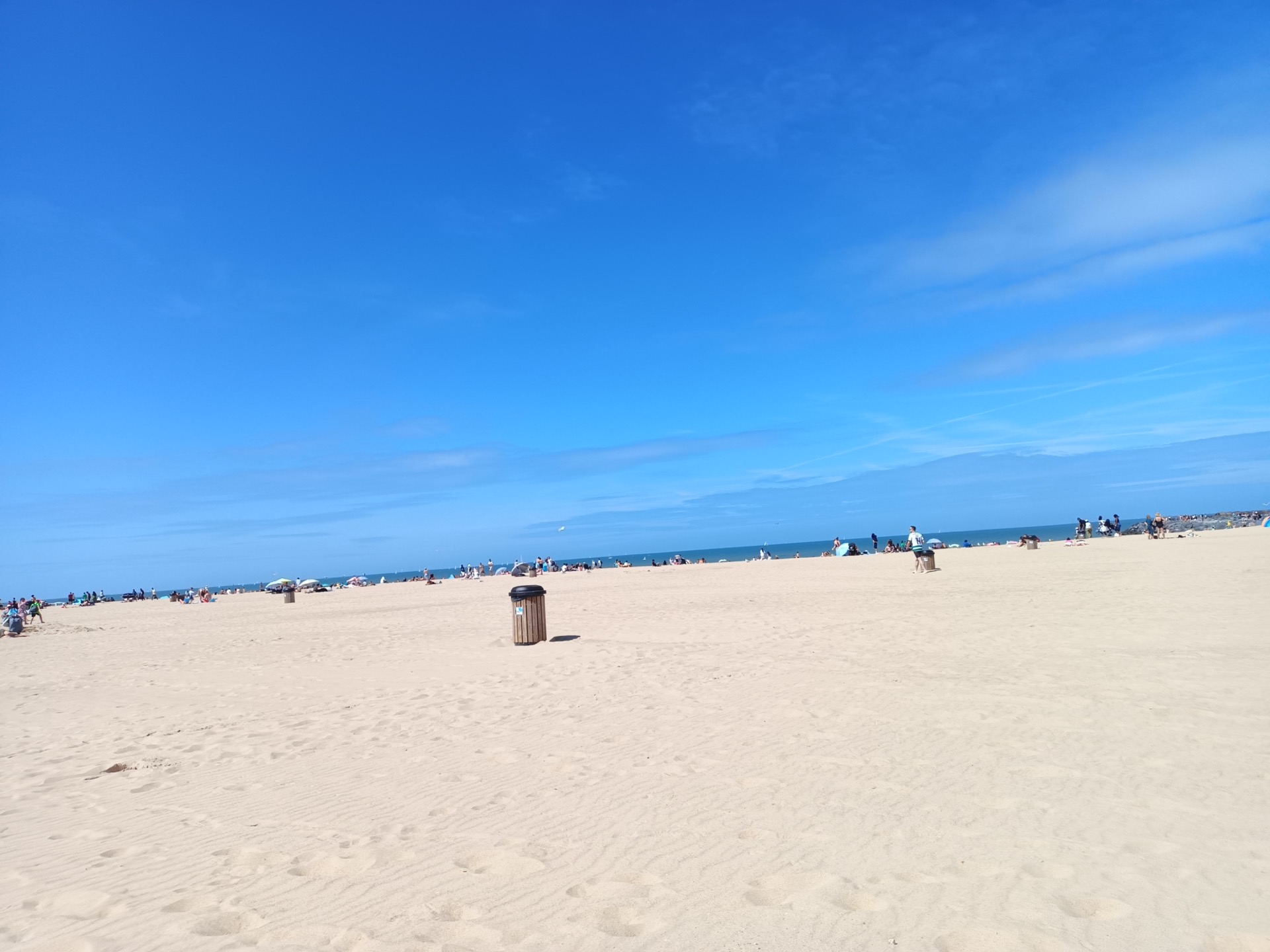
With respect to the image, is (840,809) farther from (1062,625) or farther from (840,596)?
(840,596)

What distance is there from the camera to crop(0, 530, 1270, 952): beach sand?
11.8 ft

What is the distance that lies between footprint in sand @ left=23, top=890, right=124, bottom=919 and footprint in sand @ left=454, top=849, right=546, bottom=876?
6.06 ft

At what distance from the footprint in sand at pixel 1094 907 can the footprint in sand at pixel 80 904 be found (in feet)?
16.2

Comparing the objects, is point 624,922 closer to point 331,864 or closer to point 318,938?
point 318,938

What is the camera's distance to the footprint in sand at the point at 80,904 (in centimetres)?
391

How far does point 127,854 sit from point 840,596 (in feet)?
58.1

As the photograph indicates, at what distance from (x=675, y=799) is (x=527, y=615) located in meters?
8.72

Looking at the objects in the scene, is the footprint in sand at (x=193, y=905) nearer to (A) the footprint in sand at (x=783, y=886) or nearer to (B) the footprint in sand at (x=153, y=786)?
(B) the footprint in sand at (x=153, y=786)

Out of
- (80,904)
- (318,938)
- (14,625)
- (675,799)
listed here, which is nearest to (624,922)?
(318,938)

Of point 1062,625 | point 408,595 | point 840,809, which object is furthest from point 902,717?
point 408,595

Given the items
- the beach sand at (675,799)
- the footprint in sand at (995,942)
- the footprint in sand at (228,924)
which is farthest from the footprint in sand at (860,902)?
the footprint in sand at (228,924)

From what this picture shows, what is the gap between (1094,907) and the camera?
3.51 meters

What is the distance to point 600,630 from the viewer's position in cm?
1549

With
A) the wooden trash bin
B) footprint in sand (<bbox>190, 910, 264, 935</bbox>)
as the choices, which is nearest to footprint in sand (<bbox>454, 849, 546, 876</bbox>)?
footprint in sand (<bbox>190, 910, 264, 935</bbox>)
